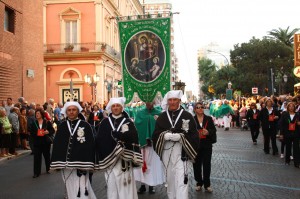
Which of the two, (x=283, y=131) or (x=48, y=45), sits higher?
(x=48, y=45)

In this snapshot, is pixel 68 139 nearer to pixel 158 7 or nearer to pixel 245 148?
pixel 245 148

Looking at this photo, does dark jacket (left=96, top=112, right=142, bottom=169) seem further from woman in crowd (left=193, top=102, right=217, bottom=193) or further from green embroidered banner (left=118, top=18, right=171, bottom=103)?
green embroidered banner (left=118, top=18, right=171, bottom=103)

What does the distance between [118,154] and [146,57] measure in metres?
4.52

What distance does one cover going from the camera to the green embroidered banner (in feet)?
36.2

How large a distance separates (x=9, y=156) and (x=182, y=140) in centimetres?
1094

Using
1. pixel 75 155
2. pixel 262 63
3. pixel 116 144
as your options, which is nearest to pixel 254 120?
pixel 116 144

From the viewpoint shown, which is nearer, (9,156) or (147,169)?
(147,169)

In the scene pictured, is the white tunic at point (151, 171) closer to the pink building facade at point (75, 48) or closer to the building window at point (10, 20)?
the building window at point (10, 20)

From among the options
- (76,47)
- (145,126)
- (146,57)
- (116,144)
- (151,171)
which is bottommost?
(151,171)

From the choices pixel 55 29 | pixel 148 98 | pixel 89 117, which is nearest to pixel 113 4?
pixel 55 29

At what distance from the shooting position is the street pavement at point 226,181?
9359mm

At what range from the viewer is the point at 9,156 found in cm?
1683

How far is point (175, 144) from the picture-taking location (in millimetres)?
7672

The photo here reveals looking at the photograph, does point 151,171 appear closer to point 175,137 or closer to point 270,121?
point 175,137
